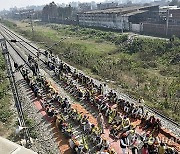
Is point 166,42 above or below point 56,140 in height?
above

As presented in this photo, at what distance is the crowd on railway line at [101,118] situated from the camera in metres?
12.1

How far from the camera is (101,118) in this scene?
14.8 metres

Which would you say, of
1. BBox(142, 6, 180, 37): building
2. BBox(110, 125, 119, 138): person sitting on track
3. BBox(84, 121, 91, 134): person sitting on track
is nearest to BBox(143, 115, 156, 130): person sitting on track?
BBox(110, 125, 119, 138): person sitting on track

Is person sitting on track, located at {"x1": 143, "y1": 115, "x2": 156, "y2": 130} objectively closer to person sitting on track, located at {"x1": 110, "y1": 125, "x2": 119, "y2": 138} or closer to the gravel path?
person sitting on track, located at {"x1": 110, "y1": 125, "x2": 119, "y2": 138}

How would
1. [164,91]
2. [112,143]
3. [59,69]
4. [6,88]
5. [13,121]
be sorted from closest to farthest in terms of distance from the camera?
[112,143]
[13,121]
[164,91]
[6,88]
[59,69]

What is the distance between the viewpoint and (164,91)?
21.6 meters

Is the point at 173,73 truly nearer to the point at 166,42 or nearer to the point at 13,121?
the point at 166,42

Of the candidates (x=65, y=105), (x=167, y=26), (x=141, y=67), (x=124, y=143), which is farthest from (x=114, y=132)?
(x=167, y=26)

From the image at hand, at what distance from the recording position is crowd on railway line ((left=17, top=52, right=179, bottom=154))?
1213 cm

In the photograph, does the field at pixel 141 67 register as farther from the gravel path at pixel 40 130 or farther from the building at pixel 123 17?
the building at pixel 123 17

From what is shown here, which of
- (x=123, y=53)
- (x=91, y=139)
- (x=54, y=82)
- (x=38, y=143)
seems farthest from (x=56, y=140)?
(x=123, y=53)

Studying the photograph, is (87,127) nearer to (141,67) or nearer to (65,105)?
(65,105)

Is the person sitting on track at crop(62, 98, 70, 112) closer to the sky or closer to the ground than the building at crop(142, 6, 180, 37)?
closer to the ground

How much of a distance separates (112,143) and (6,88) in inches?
535
